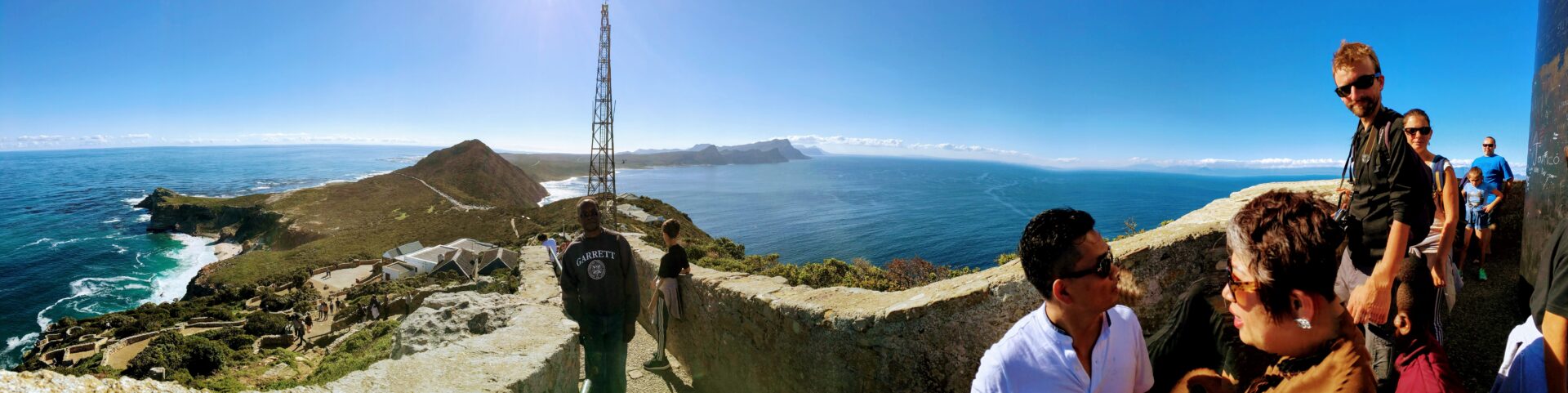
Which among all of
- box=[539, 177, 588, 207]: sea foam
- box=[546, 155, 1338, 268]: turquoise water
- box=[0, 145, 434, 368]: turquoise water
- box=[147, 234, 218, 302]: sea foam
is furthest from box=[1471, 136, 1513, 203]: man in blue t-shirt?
box=[539, 177, 588, 207]: sea foam

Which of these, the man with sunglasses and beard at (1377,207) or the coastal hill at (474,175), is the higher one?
the man with sunglasses and beard at (1377,207)

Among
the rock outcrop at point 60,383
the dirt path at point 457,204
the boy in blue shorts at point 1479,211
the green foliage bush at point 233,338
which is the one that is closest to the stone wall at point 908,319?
the boy in blue shorts at point 1479,211

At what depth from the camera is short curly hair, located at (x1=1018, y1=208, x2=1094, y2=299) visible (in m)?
1.67

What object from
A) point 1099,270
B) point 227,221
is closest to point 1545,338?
point 1099,270

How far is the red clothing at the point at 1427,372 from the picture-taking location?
5.10 ft

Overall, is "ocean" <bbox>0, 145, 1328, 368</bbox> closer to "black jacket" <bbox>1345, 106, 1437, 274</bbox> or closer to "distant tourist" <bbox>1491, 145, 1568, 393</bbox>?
"black jacket" <bbox>1345, 106, 1437, 274</bbox>

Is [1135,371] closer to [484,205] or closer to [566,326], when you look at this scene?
[566,326]

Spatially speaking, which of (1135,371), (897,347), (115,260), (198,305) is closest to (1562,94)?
(1135,371)

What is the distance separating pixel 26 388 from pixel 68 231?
125997 millimetres

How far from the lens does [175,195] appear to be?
8644 centimetres

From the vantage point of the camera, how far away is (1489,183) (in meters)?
4.10

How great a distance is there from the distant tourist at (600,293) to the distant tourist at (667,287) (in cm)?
69

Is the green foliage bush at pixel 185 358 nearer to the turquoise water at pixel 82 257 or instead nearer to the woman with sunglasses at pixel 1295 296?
the turquoise water at pixel 82 257

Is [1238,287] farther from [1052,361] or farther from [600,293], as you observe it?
[600,293]
